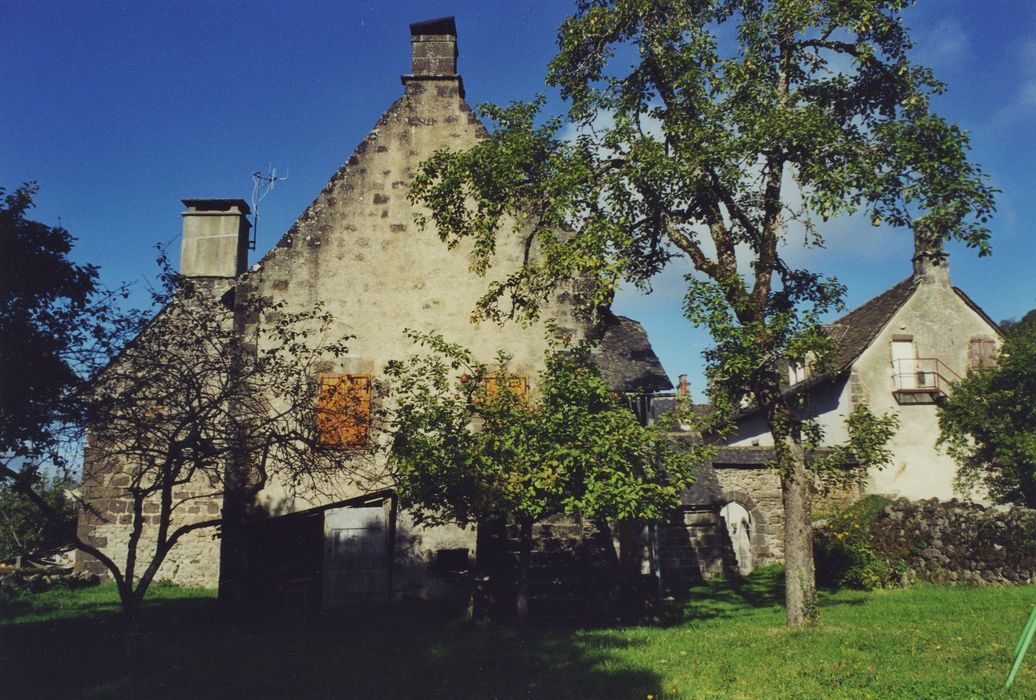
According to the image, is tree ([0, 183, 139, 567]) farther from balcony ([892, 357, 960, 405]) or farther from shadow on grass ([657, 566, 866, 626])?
balcony ([892, 357, 960, 405])

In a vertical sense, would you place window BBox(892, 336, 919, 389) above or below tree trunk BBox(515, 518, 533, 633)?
above

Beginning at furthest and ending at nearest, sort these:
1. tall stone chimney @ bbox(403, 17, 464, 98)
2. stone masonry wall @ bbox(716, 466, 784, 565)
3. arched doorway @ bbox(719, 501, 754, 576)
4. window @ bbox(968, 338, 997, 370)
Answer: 1. window @ bbox(968, 338, 997, 370)
2. arched doorway @ bbox(719, 501, 754, 576)
3. stone masonry wall @ bbox(716, 466, 784, 565)
4. tall stone chimney @ bbox(403, 17, 464, 98)

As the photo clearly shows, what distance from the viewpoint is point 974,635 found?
10.3m

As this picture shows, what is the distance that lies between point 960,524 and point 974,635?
783 cm

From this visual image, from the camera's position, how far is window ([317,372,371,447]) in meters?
12.0

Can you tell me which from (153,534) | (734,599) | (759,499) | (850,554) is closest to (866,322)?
(759,499)

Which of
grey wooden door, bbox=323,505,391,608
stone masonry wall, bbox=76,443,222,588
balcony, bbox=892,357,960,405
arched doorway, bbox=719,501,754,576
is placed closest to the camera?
grey wooden door, bbox=323,505,391,608

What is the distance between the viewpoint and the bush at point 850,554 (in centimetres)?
1733

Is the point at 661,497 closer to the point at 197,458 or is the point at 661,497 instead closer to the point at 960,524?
the point at 197,458

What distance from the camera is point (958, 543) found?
56.3 ft

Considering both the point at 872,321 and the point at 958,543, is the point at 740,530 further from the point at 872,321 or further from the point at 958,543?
the point at 872,321

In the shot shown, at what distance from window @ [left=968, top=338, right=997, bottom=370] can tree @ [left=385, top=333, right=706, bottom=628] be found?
21.1 meters

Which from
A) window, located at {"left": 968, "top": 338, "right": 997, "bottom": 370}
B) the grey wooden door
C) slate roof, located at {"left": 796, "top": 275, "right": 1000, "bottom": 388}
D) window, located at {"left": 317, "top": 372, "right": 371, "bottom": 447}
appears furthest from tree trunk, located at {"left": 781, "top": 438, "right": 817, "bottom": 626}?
window, located at {"left": 968, "top": 338, "right": 997, "bottom": 370}

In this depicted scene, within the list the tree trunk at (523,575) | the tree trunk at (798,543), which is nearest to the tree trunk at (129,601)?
the tree trunk at (523,575)
